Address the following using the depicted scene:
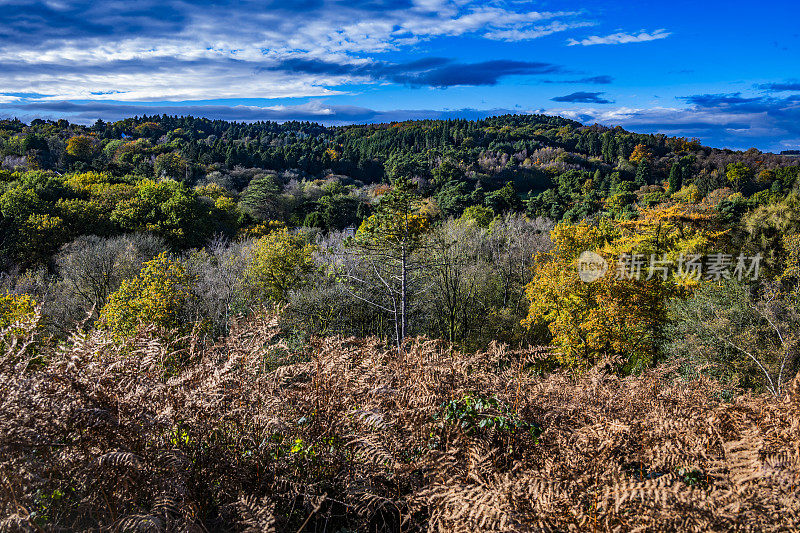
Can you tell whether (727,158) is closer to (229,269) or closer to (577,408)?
(229,269)

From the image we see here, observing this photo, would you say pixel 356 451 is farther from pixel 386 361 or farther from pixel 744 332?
pixel 744 332

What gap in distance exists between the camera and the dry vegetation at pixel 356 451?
1.98 metres

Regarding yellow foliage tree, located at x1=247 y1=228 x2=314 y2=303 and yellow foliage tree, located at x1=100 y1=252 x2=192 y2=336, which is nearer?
yellow foliage tree, located at x1=100 y1=252 x2=192 y2=336

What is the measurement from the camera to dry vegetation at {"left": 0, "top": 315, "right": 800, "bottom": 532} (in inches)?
78.0

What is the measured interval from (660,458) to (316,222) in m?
36.4

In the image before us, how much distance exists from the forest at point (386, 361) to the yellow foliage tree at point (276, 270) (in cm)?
10

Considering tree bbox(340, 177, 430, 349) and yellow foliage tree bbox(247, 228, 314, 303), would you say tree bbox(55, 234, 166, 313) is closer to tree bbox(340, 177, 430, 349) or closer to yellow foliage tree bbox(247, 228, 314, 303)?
yellow foliage tree bbox(247, 228, 314, 303)

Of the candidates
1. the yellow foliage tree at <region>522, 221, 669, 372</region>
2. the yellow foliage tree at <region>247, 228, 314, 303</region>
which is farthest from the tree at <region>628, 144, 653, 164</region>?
the yellow foliage tree at <region>247, 228, 314, 303</region>

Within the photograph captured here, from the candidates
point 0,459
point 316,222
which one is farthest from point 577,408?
point 316,222

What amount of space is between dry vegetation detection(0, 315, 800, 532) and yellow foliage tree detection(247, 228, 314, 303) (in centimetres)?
1737

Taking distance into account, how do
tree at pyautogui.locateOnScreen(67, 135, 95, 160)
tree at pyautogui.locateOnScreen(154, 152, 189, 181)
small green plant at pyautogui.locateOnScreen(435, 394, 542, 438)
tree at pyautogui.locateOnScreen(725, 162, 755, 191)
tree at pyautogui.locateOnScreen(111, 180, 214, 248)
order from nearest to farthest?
small green plant at pyautogui.locateOnScreen(435, 394, 542, 438) < tree at pyautogui.locateOnScreen(111, 180, 214, 248) < tree at pyautogui.locateOnScreen(154, 152, 189, 181) < tree at pyautogui.locateOnScreen(67, 135, 95, 160) < tree at pyautogui.locateOnScreen(725, 162, 755, 191)

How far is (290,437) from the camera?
3.06 meters

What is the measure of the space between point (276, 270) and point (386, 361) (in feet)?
54.7

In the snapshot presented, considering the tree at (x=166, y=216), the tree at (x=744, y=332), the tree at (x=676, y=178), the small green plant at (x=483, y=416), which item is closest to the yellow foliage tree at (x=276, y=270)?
the tree at (x=166, y=216)
